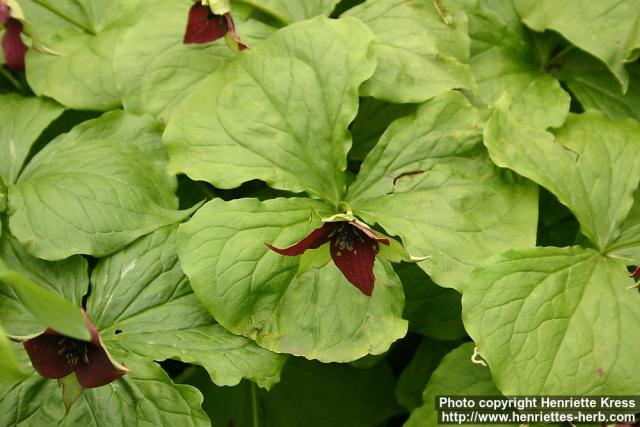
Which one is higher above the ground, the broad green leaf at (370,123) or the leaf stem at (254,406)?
the broad green leaf at (370,123)

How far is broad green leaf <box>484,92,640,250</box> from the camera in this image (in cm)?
154

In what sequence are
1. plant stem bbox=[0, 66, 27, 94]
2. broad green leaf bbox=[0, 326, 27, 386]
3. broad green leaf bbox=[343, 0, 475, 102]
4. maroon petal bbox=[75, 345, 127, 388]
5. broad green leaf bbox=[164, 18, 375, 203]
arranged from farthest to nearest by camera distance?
plant stem bbox=[0, 66, 27, 94] → broad green leaf bbox=[343, 0, 475, 102] → broad green leaf bbox=[164, 18, 375, 203] → maroon petal bbox=[75, 345, 127, 388] → broad green leaf bbox=[0, 326, 27, 386]

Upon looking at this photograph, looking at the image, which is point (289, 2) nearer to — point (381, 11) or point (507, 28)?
point (381, 11)

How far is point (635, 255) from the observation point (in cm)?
154

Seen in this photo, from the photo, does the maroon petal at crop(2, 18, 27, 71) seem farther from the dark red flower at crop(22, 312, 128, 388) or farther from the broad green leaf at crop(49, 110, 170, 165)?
the dark red flower at crop(22, 312, 128, 388)

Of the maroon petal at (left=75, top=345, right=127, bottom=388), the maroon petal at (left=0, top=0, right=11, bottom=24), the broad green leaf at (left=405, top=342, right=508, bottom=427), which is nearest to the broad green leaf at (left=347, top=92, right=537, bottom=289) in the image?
the broad green leaf at (left=405, top=342, right=508, bottom=427)

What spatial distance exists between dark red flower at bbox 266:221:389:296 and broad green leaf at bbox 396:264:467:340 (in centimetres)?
40

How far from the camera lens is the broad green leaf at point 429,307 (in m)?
1.72

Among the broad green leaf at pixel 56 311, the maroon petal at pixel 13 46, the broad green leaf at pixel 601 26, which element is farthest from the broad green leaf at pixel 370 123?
the broad green leaf at pixel 56 311

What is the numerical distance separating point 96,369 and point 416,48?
1.07 metres

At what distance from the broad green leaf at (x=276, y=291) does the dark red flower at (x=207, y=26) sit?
0.46 meters

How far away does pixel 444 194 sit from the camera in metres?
1.56

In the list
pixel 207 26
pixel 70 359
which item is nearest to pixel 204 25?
pixel 207 26

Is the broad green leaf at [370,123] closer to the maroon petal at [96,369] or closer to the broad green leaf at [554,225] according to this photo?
the broad green leaf at [554,225]
